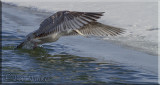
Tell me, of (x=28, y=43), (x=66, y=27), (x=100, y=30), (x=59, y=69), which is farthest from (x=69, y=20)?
(x=28, y=43)

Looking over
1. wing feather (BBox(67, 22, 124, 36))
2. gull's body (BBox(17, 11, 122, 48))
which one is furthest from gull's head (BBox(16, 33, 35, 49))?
wing feather (BBox(67, 22, 124, 36))

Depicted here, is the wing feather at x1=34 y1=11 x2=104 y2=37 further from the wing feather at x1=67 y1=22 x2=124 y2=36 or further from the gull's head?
the wing feather at x1=67 y1=22 x2=124 y2=36

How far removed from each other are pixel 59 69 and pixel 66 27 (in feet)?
2.36

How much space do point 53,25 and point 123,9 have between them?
16.0 ft

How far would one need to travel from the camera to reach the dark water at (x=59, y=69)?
4980 mm

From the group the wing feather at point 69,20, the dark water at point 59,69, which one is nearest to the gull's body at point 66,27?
the wing feather at point 69,20

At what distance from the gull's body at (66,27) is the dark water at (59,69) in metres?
0.34

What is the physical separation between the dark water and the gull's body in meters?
0.34

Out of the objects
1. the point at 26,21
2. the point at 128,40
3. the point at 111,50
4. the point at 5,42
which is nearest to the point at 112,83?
the point at 111,50

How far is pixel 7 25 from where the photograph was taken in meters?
9.77

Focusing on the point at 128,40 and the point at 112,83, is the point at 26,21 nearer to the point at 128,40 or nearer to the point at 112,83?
the point at 128,40

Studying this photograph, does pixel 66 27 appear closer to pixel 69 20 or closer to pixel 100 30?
pixel 69 20

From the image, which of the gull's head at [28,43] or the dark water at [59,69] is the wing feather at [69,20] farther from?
the gull's head at [28,43]

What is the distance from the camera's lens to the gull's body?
539 centimetres
